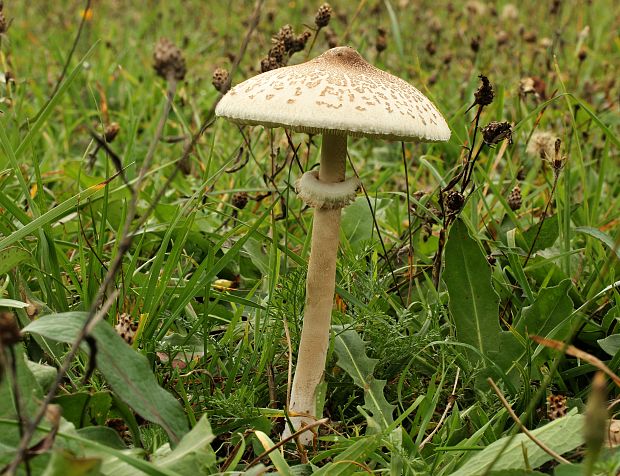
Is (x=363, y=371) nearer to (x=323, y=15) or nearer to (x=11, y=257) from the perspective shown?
(x=11, y=257)

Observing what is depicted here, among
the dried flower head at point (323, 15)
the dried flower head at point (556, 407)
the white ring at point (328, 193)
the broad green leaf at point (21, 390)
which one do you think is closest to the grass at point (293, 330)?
the broad green leaf at point (21, 390)

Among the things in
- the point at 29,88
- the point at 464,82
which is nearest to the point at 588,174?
the point at 464,82

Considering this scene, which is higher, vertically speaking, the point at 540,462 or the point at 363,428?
the point at 540,462

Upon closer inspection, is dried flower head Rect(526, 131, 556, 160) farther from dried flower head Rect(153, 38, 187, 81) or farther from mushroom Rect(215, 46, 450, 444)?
dried flower head Rect(153, 38, 187, 81)

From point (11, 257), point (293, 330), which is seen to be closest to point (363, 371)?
point (293, 330)

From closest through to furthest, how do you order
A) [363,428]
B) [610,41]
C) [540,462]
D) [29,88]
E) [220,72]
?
[540,462]
[363,428]
[220,72]
[29,88]
[610,41]

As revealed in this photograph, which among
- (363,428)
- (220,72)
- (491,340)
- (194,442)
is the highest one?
(220,72)

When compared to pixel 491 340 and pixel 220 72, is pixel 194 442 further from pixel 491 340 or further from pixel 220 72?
pixel 220 72
